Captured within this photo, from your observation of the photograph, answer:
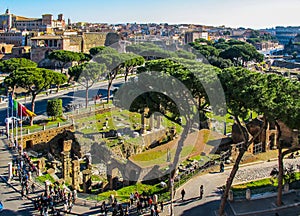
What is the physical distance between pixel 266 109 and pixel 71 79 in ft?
152

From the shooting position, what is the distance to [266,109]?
58.1 ft

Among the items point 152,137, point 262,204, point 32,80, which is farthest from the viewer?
point 32,80

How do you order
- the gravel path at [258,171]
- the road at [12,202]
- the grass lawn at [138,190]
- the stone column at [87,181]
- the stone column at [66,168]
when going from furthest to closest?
the stone column at [66,168], the stone column at [87,181], the gravel path at [258,171], the grass lawn at [138,190], the road at [12,202]

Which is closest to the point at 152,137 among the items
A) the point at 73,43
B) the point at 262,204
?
the point at 262,204

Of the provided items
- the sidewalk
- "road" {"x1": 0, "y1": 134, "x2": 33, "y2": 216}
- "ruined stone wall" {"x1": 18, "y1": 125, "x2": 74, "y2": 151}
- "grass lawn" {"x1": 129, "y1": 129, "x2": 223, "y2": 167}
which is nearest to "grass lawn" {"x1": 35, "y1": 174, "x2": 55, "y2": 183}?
"road" {"x1": 0, "y1": 134, "x2": 33, "y2": 216}

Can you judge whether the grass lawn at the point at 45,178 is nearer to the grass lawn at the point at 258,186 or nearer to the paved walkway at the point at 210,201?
the paved walkway at the point at 210,201

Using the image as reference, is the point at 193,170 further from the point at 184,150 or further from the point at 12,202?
the point at 12,202

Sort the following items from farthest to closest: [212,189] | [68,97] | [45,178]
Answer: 1. [68,97]
2. [45,178]
3. [212,189]

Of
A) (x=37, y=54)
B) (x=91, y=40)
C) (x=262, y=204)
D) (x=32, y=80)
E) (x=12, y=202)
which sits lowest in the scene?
(x=12, y=202)

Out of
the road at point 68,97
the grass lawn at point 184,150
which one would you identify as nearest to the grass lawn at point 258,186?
the grass lawn at point 184,150

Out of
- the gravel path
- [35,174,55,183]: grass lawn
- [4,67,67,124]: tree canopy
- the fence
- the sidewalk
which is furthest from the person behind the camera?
[4,67,67,124]: tree canopy

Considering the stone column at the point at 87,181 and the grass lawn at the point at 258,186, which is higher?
the grass lawn at the point at 258,186

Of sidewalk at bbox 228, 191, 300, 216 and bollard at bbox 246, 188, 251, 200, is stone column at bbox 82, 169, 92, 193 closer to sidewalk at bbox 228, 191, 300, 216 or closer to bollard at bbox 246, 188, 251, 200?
sidewalk at bbox 228, 191, 300, 216

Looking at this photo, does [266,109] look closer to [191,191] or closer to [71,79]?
[191,191]
